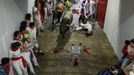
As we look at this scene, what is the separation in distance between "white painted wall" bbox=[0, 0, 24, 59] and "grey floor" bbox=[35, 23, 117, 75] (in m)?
1.20

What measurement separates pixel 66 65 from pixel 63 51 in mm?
1159

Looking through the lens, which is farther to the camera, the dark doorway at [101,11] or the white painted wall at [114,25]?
the dark doorway at [101,11]

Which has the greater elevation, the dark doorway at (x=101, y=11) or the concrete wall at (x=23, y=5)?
the concrete wall at (x=23, y=5)

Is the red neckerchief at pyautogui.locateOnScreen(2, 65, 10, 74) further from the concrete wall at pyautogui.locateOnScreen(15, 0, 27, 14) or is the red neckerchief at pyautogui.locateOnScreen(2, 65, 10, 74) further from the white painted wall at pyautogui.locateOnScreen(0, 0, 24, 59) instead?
the concrete wall at pyautogui.locateOnScreen(15, 0, 27, 14)

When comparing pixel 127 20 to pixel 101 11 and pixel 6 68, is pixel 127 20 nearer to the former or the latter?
pixel 6 68

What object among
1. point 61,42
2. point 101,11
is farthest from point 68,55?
point 101,11

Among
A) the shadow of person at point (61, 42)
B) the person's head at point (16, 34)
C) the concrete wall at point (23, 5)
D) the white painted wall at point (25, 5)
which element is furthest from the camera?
the shadow of person at point (61, 42)

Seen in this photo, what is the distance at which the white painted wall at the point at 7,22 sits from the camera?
21.4ft

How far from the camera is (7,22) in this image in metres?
7.06

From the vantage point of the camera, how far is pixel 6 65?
580 cm

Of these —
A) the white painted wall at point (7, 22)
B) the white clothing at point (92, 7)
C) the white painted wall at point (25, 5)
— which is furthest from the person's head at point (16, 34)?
the white clothing at point (92, 7)

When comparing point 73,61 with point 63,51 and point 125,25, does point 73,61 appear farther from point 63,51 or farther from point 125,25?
point 125,25

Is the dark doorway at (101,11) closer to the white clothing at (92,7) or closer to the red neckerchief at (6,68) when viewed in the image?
the white clothing at (92,7)

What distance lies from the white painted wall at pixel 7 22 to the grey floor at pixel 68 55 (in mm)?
1204
